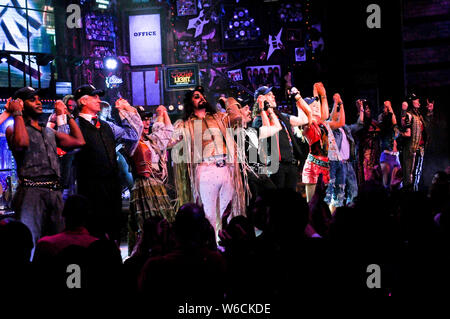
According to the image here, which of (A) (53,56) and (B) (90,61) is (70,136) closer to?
(A) (53,56)

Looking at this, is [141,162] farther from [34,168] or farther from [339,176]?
[339,176]

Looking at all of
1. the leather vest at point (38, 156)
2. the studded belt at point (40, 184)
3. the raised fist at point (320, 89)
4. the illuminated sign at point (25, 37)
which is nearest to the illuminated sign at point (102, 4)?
the illuminated sign at point (25, 37)

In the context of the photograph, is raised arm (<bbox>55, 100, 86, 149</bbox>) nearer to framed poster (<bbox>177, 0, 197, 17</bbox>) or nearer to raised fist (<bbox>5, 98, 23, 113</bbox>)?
raised fist (<bbox>5, 98, 23, 113</bbox>)

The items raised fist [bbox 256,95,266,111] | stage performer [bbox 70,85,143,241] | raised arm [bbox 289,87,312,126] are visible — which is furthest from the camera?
raised arm [bbox 289,87,312,126]

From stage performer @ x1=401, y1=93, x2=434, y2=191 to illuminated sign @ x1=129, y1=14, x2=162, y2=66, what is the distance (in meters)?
8.35

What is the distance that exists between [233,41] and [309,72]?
254cm

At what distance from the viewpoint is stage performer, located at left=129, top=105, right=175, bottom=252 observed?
5734 millimetres

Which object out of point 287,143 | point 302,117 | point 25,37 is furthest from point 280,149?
point 25,37

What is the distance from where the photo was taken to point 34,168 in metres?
4.34

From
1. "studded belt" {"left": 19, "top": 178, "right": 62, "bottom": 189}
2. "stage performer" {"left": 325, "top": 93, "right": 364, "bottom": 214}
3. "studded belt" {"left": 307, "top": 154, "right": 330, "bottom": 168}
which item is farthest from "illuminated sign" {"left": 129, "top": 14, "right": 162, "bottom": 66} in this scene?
"studded belt" {"left": 19, "top": 178, "right": 62, "bottom": 189}

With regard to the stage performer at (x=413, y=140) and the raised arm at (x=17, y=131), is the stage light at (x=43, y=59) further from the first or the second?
the raised arm at (x=17, y=131)

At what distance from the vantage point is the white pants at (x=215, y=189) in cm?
545

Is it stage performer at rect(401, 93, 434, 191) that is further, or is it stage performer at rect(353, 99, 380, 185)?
stage performer at rect(401, 93, 434, 191)

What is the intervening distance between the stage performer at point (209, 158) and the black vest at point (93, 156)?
0.92 meters
